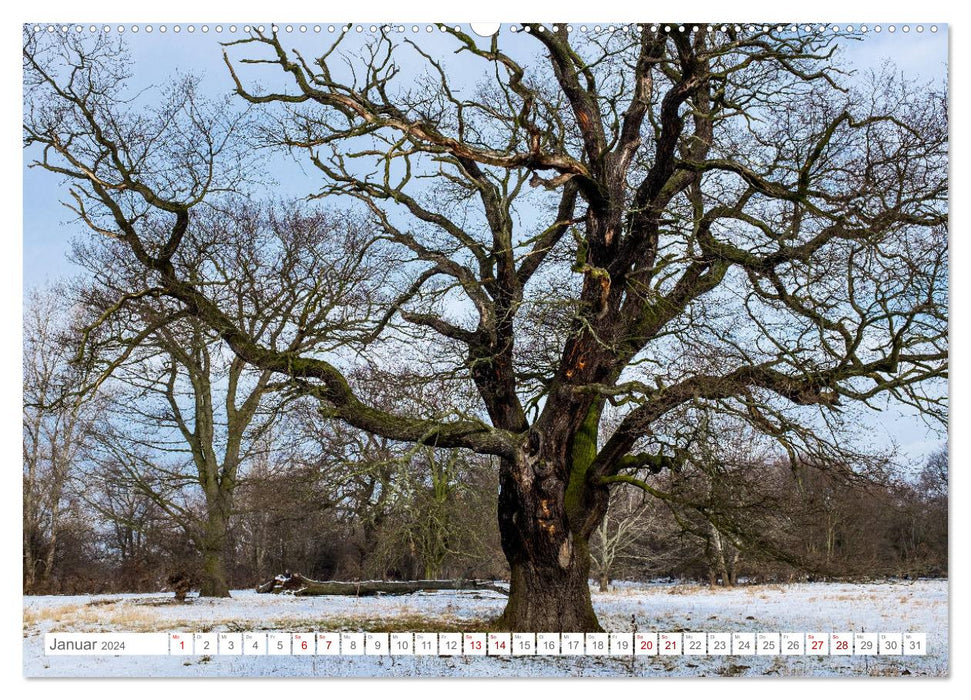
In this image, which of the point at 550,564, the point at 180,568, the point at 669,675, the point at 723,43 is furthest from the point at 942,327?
the point at 180,568

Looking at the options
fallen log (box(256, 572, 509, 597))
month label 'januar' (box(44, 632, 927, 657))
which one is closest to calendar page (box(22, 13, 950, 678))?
month label 'januar' (box(44, 632, 927, 657))

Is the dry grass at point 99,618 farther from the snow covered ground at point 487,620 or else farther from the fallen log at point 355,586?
the fallen log at point 355,586

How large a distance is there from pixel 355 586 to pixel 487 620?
7.55m

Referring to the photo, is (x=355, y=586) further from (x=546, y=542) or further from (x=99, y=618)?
(x=546, y=542)

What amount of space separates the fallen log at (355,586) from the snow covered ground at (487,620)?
2.13 ft

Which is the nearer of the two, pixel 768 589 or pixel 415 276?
pixel 415 276

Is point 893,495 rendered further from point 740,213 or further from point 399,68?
point 399,68

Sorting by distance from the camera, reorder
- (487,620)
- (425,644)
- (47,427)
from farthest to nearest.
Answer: (487,620)
(47,427)
(425,644)

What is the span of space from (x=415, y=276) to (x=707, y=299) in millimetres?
3928

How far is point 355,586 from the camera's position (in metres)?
18.5

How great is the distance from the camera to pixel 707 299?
9586mm

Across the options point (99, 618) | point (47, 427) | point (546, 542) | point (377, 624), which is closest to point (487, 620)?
point (377, 624)

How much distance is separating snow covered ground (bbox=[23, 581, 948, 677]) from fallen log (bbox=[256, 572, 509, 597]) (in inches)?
25.6

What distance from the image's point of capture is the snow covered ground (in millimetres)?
6504
